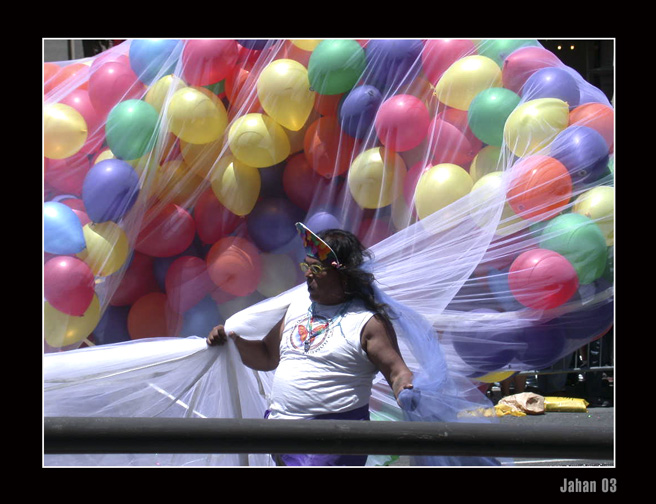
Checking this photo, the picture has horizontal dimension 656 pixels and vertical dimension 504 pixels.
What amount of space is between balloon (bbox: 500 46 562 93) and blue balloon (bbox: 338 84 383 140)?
0.59 meters

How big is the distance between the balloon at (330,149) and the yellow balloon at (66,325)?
1.21 m

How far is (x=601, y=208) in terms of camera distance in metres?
3.38

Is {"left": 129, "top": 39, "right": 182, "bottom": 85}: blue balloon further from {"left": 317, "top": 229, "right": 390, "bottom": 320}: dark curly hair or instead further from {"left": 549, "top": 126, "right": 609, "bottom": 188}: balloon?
{"left": 549, "top": 126, "right": 609, "bottom": 188}: balloon

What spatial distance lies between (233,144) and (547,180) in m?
1.43

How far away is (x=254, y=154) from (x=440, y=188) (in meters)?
0.88

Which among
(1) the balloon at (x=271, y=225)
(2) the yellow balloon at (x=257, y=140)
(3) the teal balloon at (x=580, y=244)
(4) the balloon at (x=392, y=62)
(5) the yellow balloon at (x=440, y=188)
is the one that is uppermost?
(4) the balloon at (x=392, y=62)

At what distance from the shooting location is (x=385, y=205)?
12.4ft

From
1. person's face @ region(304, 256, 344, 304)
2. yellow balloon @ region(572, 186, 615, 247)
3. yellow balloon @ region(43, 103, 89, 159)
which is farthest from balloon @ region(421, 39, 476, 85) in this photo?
yellow balloon @ region(43, 103, 89, 159)

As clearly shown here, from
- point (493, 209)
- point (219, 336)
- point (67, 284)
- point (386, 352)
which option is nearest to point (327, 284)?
point (386, 352)

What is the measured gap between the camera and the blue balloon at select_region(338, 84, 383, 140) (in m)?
3.75

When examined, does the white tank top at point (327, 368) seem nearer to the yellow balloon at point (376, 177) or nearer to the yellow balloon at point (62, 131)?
the yellow balloon at point (376, 177)

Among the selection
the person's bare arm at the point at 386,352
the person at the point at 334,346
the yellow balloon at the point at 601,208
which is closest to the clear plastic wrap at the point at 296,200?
the yellow balloon at the point at 601,208

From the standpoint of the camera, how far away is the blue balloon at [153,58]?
3.89 metres
